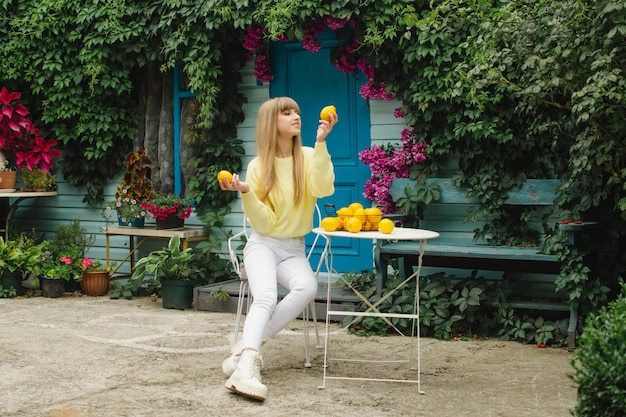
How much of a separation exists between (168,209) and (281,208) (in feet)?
12.0

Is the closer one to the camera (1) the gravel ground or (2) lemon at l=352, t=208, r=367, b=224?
(1) the gravel ground

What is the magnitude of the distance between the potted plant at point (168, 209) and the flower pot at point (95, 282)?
0.76 metres

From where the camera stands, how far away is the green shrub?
3391 mm

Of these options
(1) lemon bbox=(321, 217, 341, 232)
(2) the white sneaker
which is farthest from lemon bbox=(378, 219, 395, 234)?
(2) the white sneaker

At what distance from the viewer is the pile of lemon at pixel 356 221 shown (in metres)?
5.45

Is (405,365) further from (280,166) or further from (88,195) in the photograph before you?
(88,195)

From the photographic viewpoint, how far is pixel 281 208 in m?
5.57

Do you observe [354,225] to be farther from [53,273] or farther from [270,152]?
[53,273]

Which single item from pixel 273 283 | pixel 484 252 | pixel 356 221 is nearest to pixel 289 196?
pixel 356 221

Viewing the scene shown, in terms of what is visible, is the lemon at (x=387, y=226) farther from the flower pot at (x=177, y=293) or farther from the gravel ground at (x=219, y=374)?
the flower pot at (x=177, y=293)

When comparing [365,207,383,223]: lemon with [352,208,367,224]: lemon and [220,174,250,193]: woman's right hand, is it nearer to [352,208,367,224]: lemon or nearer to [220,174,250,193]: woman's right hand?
[352,208,367,224]: lemon

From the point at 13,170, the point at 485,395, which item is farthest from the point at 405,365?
the point at 13,170

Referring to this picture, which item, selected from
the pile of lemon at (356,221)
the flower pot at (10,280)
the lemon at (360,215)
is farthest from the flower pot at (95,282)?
the lemon at (360,215)

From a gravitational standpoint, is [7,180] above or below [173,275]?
above
